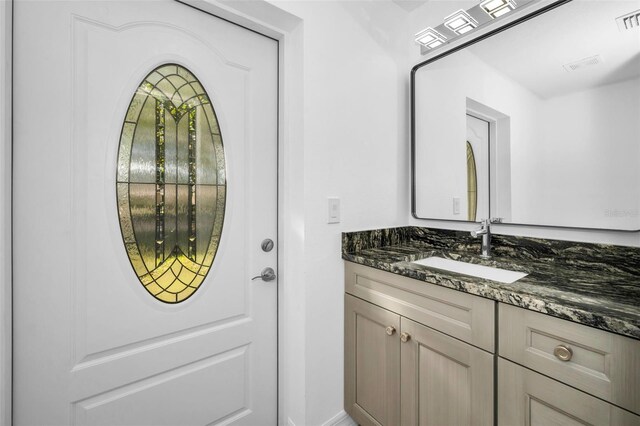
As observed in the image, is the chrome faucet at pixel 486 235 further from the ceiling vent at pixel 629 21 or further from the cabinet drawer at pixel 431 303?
the ceiling vent at pixel 629 21

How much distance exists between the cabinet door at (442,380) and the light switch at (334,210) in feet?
1.89

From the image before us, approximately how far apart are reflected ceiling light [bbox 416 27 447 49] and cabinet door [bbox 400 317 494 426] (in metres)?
1.45

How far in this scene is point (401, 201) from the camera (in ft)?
6.29

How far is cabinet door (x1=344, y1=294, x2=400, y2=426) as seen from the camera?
1.36m

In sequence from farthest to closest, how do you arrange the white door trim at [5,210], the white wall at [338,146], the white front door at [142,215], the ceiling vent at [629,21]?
the white wall at [338,146], the ceiling vent at [629,21], the white front door at [142,215], the white door trim at [5,210]

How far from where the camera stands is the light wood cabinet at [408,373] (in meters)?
1.08

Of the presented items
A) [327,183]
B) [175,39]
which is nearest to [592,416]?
[327,183]

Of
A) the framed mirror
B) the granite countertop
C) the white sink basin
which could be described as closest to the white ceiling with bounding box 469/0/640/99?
the framed mirror

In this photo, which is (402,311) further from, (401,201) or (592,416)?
(401,201)

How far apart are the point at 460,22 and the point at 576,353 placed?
150cm

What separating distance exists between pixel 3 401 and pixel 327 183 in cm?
138

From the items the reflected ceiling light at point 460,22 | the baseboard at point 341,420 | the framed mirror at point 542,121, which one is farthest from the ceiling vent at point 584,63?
the baseboard at point 341,420

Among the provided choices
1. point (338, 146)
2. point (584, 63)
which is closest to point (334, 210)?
point (338, 146)

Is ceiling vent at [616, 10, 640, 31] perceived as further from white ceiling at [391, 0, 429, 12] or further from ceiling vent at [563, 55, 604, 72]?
white ceiling at [391, 0, 429, 12]
